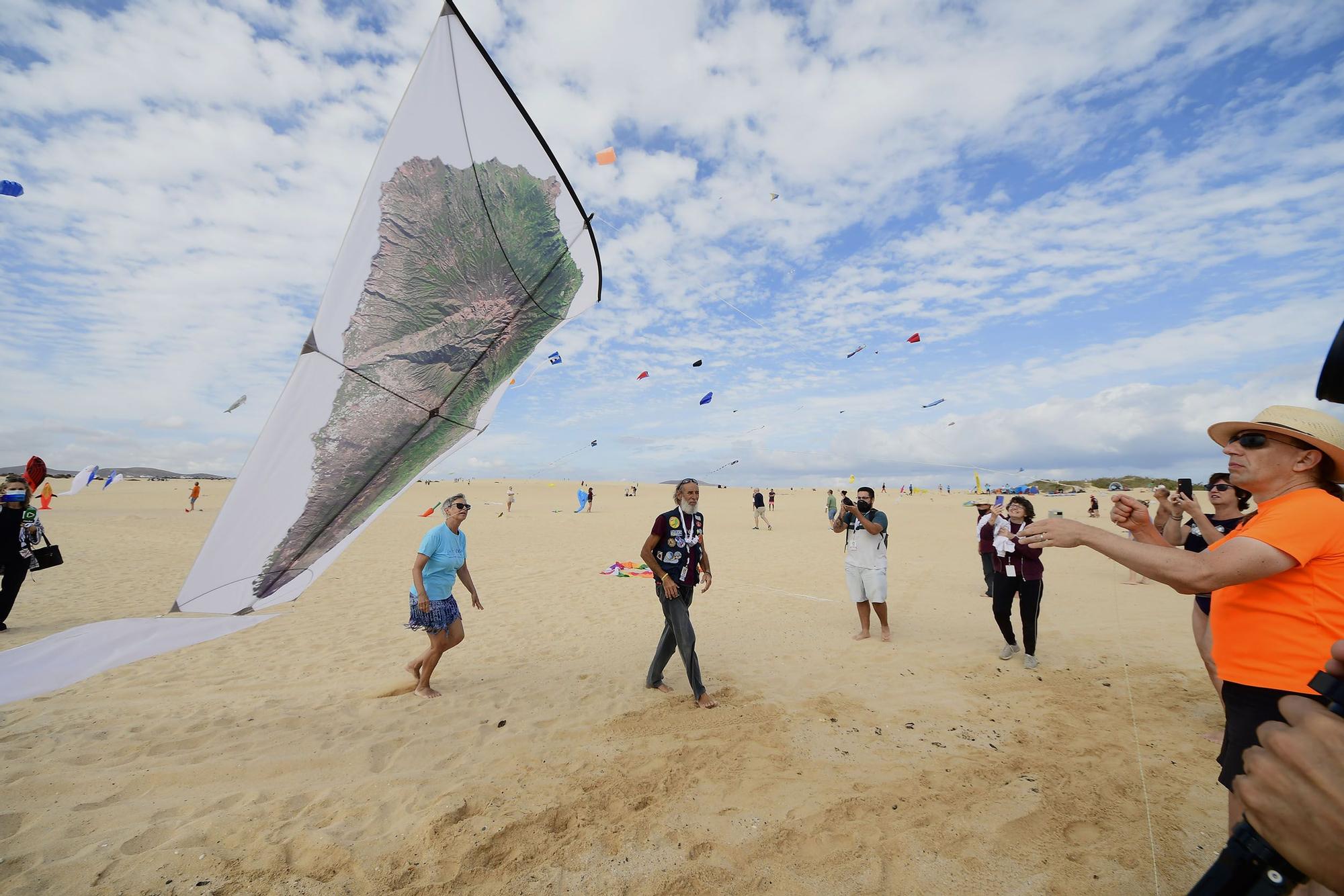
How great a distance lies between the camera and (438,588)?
18.8ft

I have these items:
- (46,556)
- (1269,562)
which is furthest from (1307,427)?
(46,556)

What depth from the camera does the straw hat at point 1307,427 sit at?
82.3 inches

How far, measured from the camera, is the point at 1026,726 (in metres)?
4.93

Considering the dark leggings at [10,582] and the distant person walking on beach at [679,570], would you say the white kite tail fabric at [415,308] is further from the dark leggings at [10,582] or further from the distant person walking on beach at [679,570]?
the dark leggings at [10,582]

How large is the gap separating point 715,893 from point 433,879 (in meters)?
1.57

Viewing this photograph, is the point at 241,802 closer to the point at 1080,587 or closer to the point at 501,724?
the point at 501,724

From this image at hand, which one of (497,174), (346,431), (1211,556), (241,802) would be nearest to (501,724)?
(241,802)

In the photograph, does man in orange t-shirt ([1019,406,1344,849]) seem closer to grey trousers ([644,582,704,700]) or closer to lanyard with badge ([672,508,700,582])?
lanyard with badge ([672,508,700,582])

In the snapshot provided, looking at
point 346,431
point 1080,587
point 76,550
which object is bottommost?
point 1080,587

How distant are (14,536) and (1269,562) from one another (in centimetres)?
1284

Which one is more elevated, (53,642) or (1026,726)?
(53,642)

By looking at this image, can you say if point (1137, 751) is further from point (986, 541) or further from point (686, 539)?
point (986, 541)

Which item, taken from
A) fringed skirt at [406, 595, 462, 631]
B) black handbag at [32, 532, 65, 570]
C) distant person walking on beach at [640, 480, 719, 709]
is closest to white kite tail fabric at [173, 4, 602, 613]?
fringed skirt at [406, 595, 462, 631]

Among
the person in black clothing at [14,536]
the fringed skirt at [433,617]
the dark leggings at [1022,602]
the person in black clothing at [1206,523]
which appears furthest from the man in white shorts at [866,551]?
the person in black clothing at [14,536]
